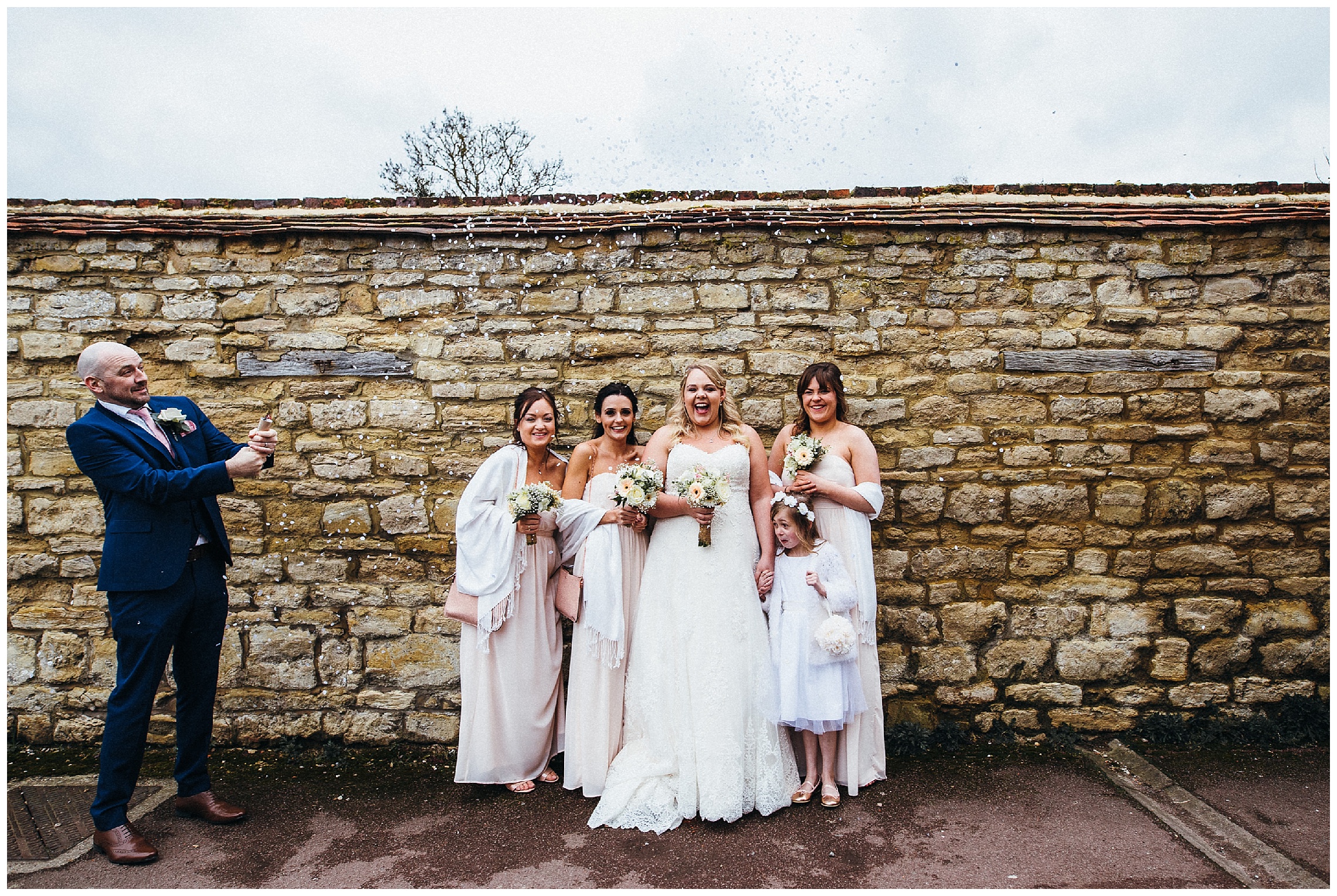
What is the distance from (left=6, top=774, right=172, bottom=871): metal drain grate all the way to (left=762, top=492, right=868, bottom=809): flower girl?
3532 millimetres

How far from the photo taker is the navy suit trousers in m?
3.53

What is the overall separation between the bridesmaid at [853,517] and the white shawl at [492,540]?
1.26 meters

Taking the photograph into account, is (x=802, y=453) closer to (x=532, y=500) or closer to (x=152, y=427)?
(x=532, y=500)

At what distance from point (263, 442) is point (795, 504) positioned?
2.68m

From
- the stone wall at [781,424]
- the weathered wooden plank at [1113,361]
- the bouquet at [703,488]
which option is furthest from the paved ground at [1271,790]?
the bouquet at [703,488]

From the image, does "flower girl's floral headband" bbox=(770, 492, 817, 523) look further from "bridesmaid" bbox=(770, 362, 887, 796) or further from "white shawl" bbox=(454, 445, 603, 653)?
"white shawl" bbox=(454, 445, 603, 653)

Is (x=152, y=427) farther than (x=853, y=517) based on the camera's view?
No

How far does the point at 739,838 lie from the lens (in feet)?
11.8

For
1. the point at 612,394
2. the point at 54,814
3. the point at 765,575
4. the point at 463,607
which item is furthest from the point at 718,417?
the point at 54,814

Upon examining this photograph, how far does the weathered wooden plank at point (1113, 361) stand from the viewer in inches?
189

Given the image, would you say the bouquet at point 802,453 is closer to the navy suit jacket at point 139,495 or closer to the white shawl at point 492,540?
the white shawl at point 492,540

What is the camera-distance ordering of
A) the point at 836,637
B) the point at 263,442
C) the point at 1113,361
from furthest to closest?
the point at 1113,361 < the point at 836,637 < the point at 263,442

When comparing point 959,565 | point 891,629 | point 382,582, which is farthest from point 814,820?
point 382,582

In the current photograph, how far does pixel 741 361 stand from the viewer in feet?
16.1
